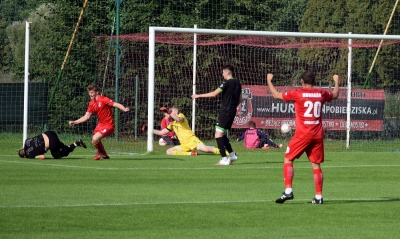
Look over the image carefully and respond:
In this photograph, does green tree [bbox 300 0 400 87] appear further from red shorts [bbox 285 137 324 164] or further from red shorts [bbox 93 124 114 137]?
red shorts [bbox 285 137 324 164]

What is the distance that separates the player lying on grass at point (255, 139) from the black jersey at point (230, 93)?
7114 millimetres

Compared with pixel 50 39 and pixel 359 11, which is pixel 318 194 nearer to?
pixel 50 39

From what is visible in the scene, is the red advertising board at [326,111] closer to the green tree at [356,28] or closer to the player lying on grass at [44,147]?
the green tree at [356,28]

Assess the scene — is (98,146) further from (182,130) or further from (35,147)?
(182,130)

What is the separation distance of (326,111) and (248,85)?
2.59 meters

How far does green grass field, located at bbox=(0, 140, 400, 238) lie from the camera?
1060 centimetres

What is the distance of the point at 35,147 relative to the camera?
22031 millimetres

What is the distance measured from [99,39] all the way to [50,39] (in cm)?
917

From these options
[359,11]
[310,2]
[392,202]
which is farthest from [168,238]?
[310,2]

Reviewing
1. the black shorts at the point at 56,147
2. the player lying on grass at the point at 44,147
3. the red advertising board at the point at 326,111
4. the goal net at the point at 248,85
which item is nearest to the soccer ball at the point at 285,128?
the goal net at the point at 248,85

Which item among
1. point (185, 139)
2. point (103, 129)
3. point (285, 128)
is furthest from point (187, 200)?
point (285, 128)

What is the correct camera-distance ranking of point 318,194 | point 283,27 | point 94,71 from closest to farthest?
point 318,194 → point 94,71 → point 283,27

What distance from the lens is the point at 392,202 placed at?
45.1 feet

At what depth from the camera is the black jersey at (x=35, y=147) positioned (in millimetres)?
21953
